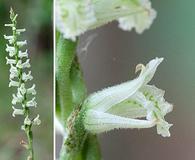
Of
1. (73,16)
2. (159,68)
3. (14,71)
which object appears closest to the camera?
(73,16)

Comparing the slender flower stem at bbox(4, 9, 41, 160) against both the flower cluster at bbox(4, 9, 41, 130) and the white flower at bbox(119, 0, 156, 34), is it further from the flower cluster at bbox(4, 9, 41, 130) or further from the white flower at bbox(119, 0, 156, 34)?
the white flower at bbox(119, 0, 156, 34)

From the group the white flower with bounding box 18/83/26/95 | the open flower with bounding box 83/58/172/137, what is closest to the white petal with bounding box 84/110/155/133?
the open flower with bounding box 83/58/172/137

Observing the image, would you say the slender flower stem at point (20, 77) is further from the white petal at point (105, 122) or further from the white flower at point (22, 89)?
the white petal at point (105, 122)

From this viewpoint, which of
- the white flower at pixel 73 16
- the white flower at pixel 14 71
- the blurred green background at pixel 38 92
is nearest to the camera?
the white flower at pixel 73 16

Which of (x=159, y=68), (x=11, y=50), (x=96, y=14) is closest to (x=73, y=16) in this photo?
(x=96, y=14)

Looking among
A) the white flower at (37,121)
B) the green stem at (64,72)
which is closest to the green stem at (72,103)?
the green stem at (64,72)

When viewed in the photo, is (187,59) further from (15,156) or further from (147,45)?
(15,156)

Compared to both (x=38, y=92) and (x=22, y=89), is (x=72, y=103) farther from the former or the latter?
(x=38, y=92)
